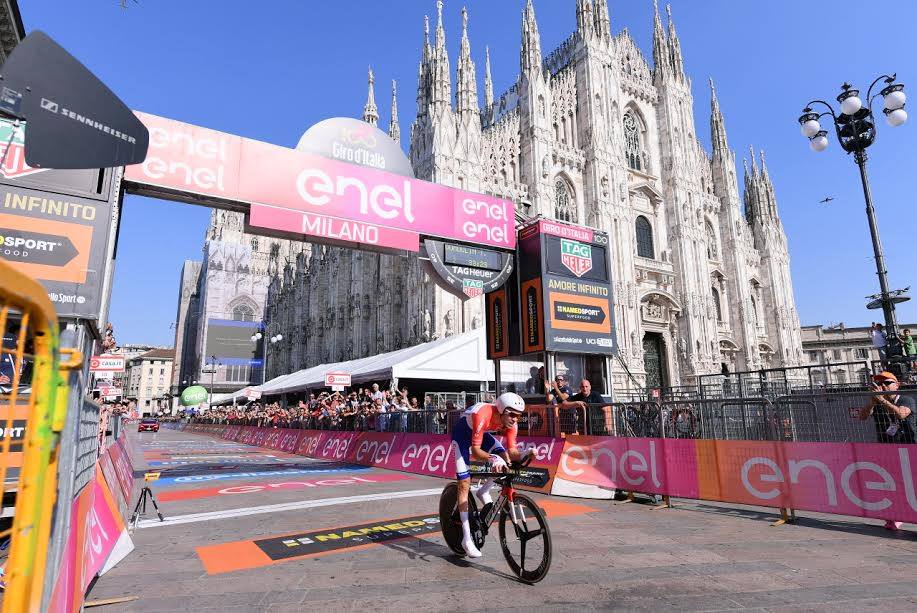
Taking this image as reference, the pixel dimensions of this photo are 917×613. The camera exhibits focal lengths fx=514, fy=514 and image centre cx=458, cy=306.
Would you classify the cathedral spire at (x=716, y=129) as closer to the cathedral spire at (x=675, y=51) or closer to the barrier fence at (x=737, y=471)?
the cathedral spire at (x=675, y=51)

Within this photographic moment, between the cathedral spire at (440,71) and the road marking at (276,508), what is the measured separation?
1005 inches

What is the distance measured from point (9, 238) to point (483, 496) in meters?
6.23

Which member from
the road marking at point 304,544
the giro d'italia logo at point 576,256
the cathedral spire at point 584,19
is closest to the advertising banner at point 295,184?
the giro d'italia logo at point 576,256

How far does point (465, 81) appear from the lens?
103 feet

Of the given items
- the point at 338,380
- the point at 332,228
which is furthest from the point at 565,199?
the point at 332,228

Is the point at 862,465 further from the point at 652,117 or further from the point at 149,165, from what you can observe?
the point at 652,117

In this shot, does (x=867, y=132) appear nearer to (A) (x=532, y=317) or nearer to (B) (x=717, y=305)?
(A) (x=532, y=317)

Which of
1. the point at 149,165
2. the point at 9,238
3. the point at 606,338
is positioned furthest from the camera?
the point at 606,338

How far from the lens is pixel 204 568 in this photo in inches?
199

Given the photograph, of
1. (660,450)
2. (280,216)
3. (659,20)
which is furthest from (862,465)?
(659,20)

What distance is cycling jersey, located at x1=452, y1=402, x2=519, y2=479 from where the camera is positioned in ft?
16.4

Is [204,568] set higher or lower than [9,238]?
lower

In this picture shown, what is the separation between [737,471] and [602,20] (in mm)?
38318

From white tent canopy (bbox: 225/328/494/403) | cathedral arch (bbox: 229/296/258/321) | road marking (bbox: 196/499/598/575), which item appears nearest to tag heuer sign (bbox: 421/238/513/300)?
road marking (bbox: 196/499/598/575)
